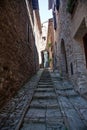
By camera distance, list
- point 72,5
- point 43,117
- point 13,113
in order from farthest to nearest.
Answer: point 72,5 → point 13,113 → point 43,117

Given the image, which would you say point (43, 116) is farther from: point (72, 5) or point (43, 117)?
point (72, 5)

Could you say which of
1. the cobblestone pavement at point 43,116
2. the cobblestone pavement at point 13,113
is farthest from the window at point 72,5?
the cobblestone pavement at point 13,113

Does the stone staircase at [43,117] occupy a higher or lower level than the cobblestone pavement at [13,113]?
lower

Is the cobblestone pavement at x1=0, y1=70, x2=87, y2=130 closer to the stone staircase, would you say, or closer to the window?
the stone staircase

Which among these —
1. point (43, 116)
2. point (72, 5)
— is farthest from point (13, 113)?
point (72, 5)

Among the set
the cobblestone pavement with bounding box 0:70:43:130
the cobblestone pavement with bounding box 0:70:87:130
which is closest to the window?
the cobblestone pavement with bounding box 0:70:87:130

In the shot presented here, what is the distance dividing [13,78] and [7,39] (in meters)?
1.22

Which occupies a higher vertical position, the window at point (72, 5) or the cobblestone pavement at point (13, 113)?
the window at point (72, 5)

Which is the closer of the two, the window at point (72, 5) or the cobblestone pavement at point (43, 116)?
the cobblestone pavement at point (43, 116)

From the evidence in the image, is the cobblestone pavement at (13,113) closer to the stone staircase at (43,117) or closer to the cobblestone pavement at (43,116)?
the cobblestone pavement at (43,116)

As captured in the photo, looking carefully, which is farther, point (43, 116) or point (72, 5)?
point (72, 5)

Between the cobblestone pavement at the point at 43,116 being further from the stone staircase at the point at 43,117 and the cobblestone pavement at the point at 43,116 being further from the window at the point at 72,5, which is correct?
the window at the point at 72,5

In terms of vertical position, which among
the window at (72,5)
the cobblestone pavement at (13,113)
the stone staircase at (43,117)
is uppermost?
the window at (72,5)

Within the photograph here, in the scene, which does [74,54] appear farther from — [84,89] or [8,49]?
[8,49]
